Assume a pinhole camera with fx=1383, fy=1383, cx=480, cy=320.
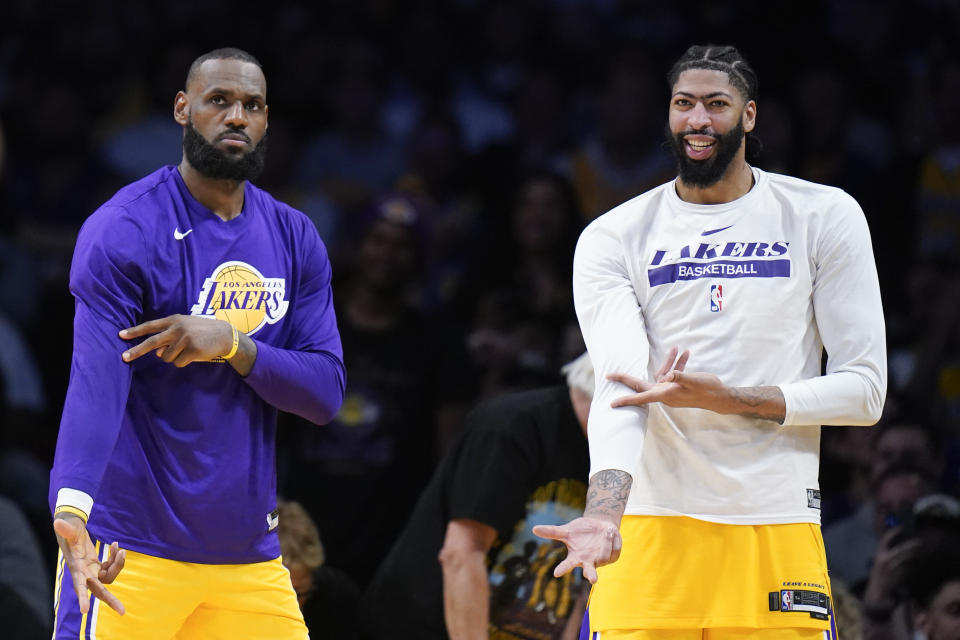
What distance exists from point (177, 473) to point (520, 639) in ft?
5.75

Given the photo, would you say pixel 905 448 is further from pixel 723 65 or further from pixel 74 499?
pixel 74 499

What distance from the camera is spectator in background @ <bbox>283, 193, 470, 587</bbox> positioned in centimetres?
588

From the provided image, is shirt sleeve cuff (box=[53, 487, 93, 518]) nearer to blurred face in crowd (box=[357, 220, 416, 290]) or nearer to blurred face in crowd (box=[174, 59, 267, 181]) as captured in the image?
blurred face in crowd (box=[174, 59, 267, 181])

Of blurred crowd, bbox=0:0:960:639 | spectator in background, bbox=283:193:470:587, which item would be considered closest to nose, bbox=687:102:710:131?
blurred crowd, bbox=0:0:960:639

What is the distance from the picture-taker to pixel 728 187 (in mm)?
3783

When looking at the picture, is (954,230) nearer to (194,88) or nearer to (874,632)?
(874,632)

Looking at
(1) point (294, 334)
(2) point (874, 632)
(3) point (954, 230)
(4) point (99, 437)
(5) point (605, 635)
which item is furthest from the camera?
(3) point (954, 230)

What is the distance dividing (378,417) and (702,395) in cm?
281

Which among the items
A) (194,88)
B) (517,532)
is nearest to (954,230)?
(517,532)

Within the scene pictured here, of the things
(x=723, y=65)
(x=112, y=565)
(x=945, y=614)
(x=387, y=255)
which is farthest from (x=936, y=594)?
(x=112, y=565)

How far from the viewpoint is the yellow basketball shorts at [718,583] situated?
3500 mm

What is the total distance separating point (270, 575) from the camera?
367cm

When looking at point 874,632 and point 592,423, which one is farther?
point 874,632

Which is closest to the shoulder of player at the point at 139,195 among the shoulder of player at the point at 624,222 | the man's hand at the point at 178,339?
the man's hand at the point at 178,339
